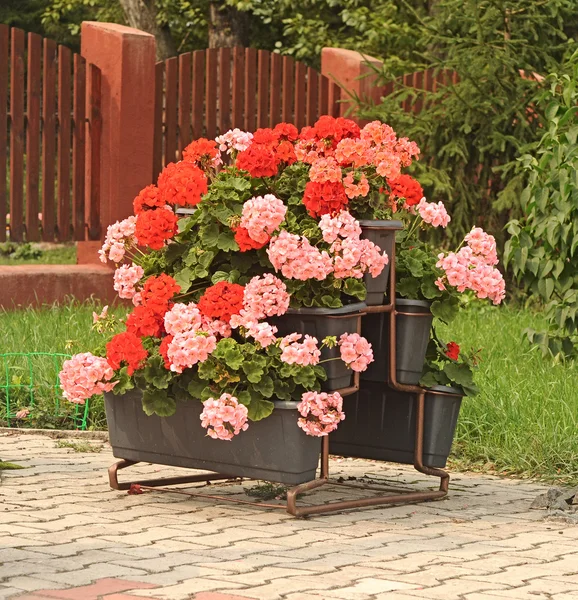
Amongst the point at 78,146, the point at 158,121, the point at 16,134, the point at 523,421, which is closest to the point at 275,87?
the point at 158,121

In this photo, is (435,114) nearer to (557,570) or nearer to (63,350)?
(63,350)

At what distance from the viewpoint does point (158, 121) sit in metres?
12.4

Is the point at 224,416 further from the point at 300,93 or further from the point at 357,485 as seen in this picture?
the point at 300,93

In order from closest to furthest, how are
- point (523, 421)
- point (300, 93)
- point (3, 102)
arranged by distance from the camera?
point (523, 421) < point (3, 102) < point (300, 93)

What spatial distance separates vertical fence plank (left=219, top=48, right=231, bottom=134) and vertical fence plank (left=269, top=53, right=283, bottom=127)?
511 mm

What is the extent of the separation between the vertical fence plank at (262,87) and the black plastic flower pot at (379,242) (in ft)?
25.0

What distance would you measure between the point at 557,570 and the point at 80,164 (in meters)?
8.09

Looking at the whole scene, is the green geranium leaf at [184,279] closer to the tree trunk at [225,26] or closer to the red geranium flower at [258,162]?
the red geranium flower at [258,162]

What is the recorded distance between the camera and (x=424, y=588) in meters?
4.17

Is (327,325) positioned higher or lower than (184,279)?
lower

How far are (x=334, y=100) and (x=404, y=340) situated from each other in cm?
839

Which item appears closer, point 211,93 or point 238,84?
point 211,93

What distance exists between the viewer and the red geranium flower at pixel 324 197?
18.0 ft

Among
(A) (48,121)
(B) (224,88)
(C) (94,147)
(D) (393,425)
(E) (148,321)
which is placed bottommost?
(D) (393,425)
